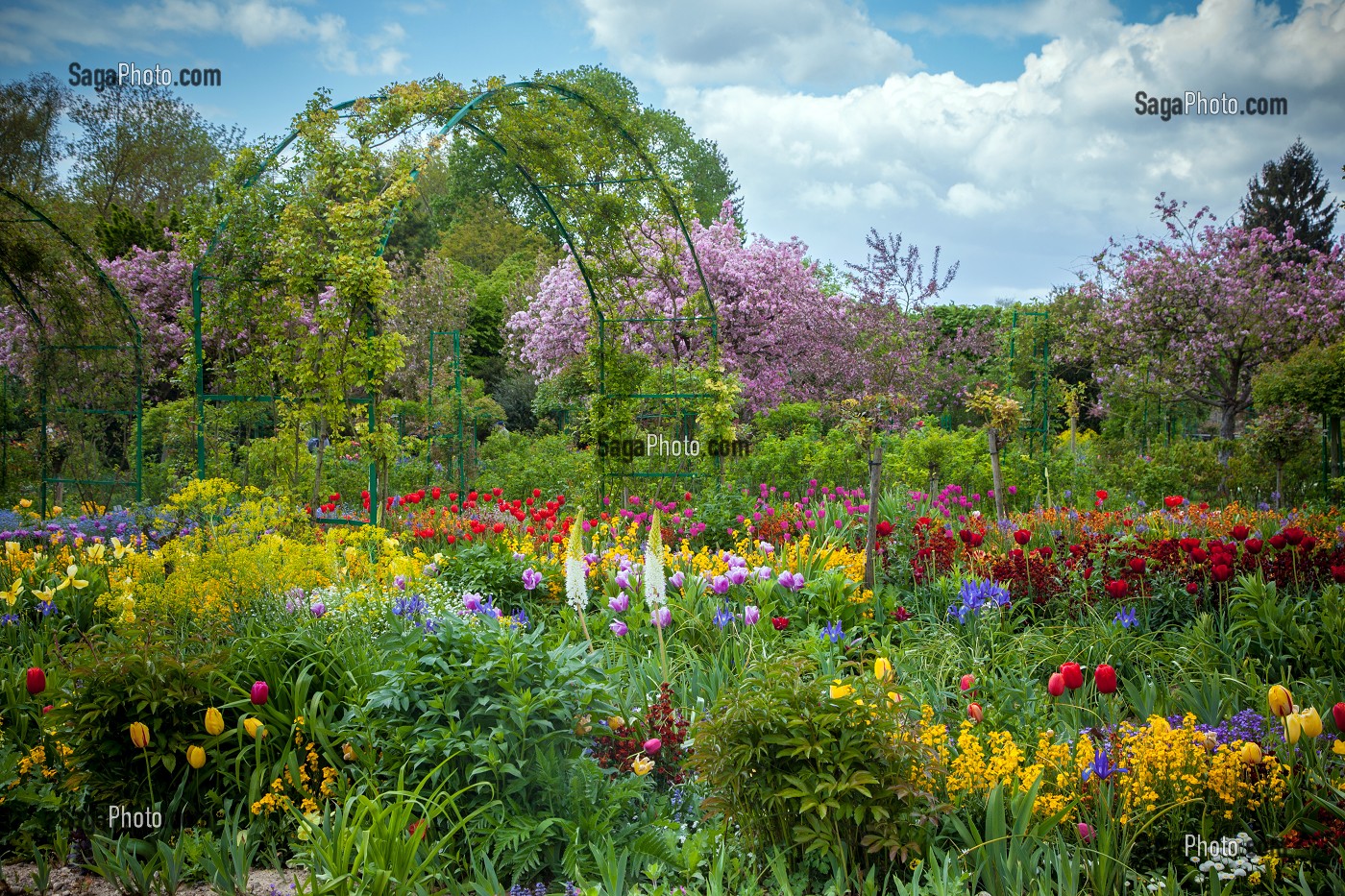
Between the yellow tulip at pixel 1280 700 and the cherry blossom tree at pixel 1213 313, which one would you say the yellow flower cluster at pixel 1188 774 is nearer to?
the yellow tulip at pixel 1280 700

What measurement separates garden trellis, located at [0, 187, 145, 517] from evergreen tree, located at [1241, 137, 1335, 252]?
948 inches

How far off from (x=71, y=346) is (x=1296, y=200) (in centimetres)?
2611

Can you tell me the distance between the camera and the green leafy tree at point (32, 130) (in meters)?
12.7

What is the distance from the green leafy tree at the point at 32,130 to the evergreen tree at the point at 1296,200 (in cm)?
2588

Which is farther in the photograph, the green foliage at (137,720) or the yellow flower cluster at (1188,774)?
the green foliage at (137,720)

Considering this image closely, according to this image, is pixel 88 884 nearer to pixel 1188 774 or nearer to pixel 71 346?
pixel 1188 774

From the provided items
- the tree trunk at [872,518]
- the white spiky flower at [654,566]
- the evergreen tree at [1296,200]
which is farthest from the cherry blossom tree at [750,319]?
the evergreen tree at [1296,200]

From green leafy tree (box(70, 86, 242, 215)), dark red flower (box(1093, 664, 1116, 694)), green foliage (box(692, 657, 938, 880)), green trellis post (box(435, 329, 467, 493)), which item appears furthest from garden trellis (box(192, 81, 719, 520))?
green leafy tree (box(70, 86, 242, 215))

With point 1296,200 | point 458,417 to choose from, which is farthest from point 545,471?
point 1296,200

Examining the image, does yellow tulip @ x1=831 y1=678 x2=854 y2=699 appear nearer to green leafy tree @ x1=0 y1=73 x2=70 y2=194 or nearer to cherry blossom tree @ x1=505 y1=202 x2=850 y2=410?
cherry blossom tree @ x1=505 y1=202 x2=850 y2=410

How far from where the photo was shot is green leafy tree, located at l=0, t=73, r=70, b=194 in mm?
12727

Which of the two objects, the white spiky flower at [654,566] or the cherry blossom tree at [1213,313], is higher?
the cherry blossom tree at [1213,313]

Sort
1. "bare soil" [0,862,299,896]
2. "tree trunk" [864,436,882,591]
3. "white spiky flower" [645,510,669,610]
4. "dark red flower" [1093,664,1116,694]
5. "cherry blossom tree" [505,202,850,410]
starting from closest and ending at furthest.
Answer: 1. "dark red flower" [1093,664,1116,694]
2. "bare soil" [0,862,299,896]
3. "white spiky flower" [645,510,669,610]
4. "tree trunk" [864,436,882,591]
5. "cherry blossom tree" [505,202,850,410]

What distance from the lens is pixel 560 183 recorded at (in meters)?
7.44
